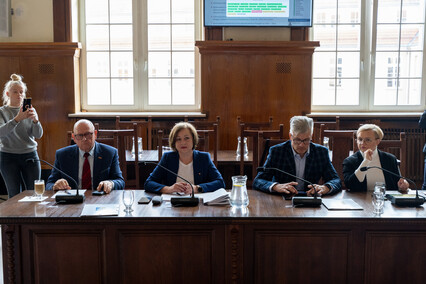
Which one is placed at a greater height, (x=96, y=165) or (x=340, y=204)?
(x=96, y=165)

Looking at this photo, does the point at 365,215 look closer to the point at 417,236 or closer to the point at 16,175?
the point at 417,236

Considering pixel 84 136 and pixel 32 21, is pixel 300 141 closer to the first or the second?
pixel 84 136

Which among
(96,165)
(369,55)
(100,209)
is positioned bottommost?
(100,209)

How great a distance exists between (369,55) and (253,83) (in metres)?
1.61

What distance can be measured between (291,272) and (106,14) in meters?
4.81

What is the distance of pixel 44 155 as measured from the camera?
19.7 feet

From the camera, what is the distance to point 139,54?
244 inches

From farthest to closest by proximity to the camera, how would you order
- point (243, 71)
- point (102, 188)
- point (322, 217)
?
point (243, 71), point (102, 188), point (322, 217)

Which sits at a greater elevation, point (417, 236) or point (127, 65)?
point (127, 65)

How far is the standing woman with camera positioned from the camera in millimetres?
3918

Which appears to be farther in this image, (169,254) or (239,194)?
(239,194)

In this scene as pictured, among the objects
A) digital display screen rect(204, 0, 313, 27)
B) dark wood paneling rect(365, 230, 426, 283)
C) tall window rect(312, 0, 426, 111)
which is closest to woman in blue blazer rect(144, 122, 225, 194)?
dark wood paneling rect(365, 230, 426, 283)

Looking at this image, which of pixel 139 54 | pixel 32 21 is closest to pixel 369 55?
pixel 139 54

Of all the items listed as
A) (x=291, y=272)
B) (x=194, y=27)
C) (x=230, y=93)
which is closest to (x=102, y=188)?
(x=291, y=272)
